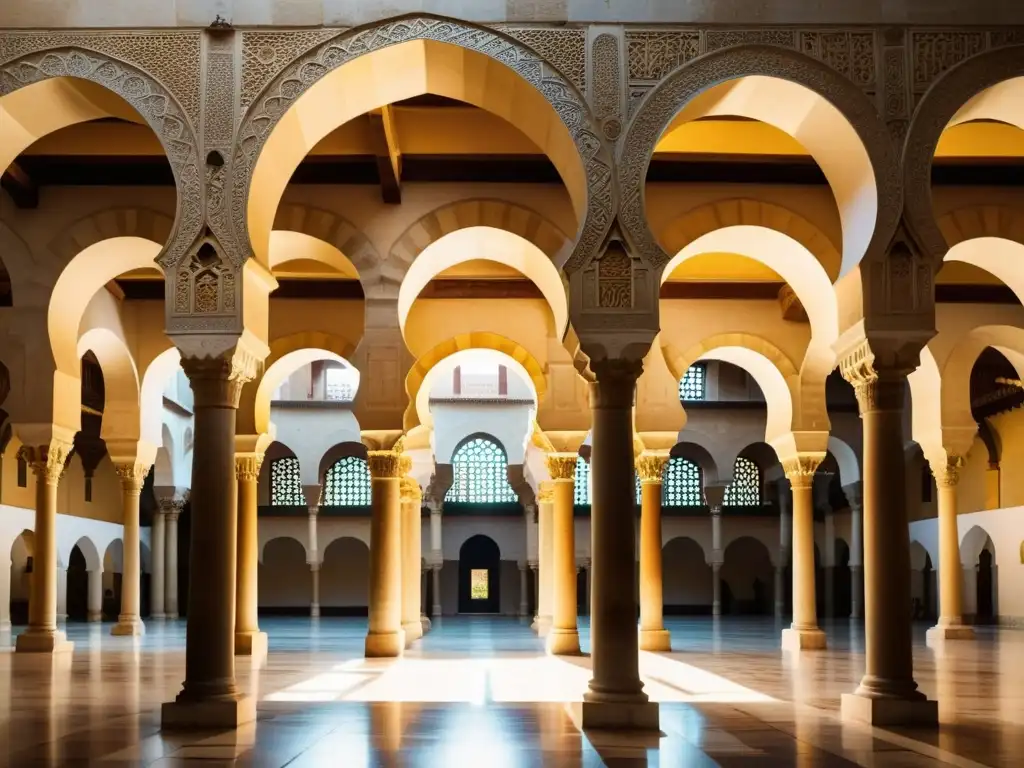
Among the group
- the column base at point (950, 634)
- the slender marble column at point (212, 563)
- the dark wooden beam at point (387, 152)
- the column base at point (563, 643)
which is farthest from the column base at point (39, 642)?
the column base at point (950, 634)

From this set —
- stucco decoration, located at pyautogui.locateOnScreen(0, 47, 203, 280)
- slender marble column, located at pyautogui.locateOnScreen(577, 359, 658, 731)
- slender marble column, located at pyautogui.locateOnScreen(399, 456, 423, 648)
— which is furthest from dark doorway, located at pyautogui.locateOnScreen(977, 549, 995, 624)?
stucco decoration, located at pyautogui.locateOnScreen(0, 47, 203, 280)

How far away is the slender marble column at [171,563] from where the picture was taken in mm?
31516

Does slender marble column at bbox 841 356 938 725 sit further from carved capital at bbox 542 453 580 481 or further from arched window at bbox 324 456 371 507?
arched window at bbox 324 456 371 507

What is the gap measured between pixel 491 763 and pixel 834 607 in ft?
101

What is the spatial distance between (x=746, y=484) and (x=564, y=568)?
2238 centimetres

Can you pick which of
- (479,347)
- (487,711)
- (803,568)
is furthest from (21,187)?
(803,568)

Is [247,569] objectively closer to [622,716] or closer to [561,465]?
[561,465]

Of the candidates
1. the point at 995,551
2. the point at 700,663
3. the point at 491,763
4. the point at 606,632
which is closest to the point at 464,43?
the point at 606,632

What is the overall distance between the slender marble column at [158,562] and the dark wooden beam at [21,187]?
59.0ft

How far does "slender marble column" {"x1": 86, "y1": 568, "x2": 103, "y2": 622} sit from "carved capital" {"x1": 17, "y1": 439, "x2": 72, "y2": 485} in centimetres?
1635

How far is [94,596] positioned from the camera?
3247cm

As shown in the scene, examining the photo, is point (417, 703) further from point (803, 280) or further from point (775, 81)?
point (803, 280)

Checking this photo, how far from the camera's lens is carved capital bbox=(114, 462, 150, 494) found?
20.8m

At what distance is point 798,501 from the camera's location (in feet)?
63.1
